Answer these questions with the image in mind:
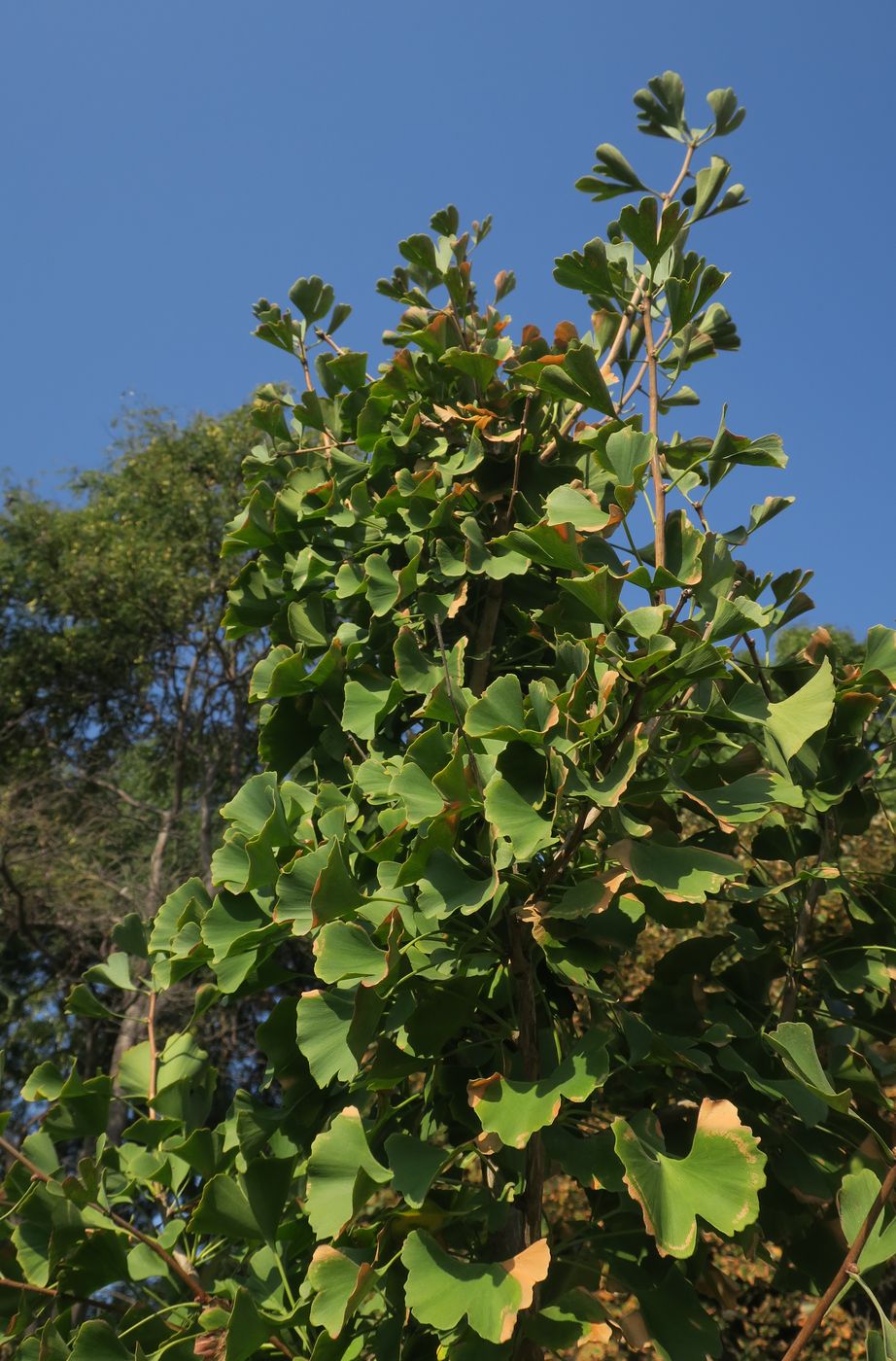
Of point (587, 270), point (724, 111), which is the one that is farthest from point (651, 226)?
point (724, 111)

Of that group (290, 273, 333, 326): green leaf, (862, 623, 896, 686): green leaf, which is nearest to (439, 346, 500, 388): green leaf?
(290, 273, 333, 326): green leaf

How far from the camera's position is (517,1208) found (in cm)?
109

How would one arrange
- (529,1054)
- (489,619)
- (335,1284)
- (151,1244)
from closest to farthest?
(335,1284)
(529,1054)
(151,1244)
(489,619)

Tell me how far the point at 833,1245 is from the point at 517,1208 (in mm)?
367

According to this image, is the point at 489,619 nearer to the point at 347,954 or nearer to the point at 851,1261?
the point at 347,954

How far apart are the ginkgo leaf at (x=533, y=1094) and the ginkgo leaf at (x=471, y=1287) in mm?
Result: 99

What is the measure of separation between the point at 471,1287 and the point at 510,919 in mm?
333

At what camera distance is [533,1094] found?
2.98ft

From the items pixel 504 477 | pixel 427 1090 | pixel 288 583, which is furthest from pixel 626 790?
pixel 288 583

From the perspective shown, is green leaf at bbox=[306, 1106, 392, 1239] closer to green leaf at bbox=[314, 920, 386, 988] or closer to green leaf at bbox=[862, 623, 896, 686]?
green leaf at bbox=[314, 920, 386, 988]

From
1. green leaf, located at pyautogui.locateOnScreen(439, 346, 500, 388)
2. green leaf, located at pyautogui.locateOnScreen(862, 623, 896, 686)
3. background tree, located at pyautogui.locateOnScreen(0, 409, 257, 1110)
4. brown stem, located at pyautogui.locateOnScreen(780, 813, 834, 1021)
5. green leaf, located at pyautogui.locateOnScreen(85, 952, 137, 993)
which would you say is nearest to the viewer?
green leaf, located at pyautogui.locateOnScreen(862, 623, 896, 686)

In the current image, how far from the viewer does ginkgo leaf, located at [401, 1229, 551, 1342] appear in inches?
33.0

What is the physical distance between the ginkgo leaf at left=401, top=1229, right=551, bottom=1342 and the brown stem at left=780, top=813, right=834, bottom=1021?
502 millimetres

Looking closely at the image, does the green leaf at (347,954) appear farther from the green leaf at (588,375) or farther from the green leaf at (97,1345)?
the green leaf at (588,375)
